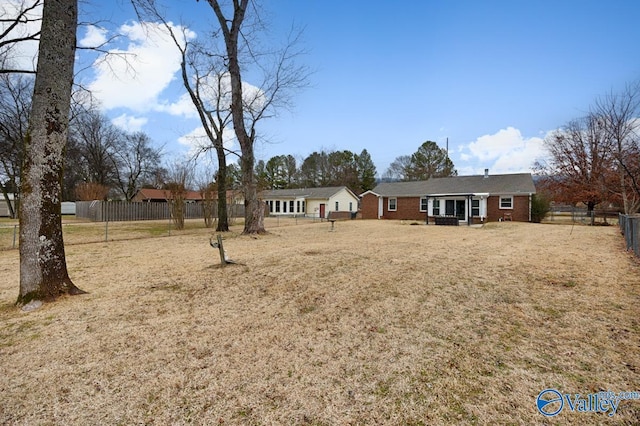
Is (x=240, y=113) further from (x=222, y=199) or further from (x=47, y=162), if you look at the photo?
(x=47, y=162)

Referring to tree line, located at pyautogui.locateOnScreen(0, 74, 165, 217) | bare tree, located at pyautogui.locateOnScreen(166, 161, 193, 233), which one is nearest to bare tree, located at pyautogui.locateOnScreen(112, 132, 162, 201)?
tree line, located at pyautogui.locateOnScreen(0, 74, 165, 217)

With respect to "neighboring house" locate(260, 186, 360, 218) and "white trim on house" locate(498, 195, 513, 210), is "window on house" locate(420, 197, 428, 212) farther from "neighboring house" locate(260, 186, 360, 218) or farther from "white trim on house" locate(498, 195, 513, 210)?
"neighboring house" locate(260, 186, 360, 218)

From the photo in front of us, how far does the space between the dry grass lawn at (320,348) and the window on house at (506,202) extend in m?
18.8

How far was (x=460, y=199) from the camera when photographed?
2456 cm

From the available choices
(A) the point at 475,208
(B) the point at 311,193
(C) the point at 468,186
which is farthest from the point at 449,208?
(B) the point at 311,193

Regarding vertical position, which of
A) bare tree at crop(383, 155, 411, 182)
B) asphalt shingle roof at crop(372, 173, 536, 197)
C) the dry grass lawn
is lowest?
the dry grass lawn

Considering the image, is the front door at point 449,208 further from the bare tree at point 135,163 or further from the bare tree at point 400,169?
the bare tree at point 135,163

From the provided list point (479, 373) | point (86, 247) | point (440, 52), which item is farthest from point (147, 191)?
point (479, 373)

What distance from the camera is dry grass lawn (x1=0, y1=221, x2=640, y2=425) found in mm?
2197

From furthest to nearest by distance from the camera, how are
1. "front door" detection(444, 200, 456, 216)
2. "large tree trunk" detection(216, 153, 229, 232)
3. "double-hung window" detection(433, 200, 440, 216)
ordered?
"double-hung window" detection(433, 200, 440, 216) < "front door" detection(444, 200, 456, 216) < "large tree trunk" detection(216, 153, 229, 232)

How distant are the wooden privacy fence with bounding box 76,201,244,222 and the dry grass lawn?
67.3ft

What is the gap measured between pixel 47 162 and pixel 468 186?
89.1 feet

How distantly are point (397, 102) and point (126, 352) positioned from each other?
59.5 feet

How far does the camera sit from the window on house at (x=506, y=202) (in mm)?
23188
